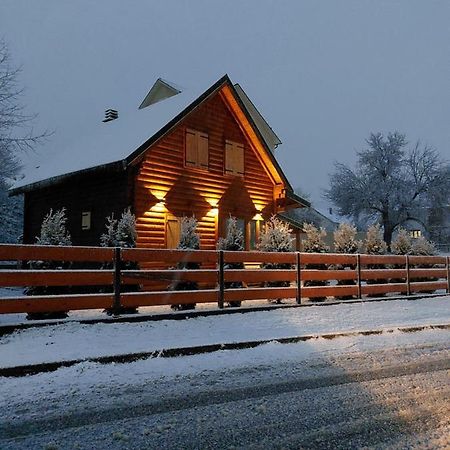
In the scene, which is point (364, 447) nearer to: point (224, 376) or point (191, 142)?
point (224, 376)

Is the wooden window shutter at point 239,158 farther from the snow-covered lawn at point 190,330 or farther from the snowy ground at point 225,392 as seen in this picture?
the snowy ground at point 225,392

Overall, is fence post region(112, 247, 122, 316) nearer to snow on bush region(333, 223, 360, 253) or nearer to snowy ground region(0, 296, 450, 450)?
snowy ground region(0, 296, 450, 450)

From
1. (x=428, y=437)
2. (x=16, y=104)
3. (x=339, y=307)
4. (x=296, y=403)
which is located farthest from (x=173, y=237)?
(x=428, y=437)

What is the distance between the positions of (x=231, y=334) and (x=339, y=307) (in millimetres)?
4490

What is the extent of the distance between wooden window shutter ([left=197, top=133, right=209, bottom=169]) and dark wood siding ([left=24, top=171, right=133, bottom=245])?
10.8 feet

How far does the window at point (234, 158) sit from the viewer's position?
1791 centimetres

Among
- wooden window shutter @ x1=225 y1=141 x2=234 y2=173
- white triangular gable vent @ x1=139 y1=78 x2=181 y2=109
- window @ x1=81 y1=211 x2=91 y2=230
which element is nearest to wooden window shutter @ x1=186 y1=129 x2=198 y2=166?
wooden window shutter @ x1=225 y1=141 x2=234 y2=173

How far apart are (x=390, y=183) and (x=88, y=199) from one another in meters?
30.7

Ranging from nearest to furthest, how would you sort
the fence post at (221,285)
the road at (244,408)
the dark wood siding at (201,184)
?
the road at (244,408), the fence post at (221,285), the dark wood siding at (201,184)

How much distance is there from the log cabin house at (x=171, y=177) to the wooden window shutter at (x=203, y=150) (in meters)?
0.04

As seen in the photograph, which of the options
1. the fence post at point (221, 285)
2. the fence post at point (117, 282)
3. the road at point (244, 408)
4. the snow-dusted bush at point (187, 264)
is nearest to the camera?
the road at point (244, 408)

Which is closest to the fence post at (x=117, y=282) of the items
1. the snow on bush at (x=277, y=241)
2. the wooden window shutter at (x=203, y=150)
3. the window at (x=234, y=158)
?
the snow on bush at (x=277, y=241)

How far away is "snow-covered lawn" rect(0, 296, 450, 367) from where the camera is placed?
20.9 feet

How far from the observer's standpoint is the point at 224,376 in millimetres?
5773
